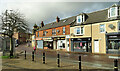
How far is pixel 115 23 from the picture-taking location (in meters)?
19.0

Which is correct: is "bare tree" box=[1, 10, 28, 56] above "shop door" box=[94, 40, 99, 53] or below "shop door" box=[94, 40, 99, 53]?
above

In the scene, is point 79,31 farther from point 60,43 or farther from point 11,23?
point 11,23

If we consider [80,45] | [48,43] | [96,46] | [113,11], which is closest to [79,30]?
[80,45]

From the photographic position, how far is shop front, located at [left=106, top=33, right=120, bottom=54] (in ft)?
62.0

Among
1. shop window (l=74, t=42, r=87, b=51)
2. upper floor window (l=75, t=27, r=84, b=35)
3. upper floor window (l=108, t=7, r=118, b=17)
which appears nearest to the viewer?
upper floor window (l=108, t=7, r=118, b=17)

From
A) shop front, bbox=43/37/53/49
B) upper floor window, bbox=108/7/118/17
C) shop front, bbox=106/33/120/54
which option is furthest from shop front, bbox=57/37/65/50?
upper floor window, bbox=108/7/118/17

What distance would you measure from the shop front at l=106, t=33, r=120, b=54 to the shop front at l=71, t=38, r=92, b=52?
3817mm

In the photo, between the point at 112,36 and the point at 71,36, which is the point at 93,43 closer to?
the point at 112,36

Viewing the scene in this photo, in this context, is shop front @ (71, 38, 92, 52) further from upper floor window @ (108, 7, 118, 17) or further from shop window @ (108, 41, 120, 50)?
upper floor window @ (108, 7, 118, 17)

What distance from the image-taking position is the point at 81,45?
24.3 meters

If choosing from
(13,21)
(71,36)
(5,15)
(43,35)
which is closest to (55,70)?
(13,21)

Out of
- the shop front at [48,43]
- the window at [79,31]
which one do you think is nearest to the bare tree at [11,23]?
the window at [79,31]

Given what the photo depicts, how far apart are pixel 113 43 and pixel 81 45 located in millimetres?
7047

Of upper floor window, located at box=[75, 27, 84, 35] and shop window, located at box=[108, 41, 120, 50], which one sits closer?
shop window, located at box=[108, 41, 120, 50]
